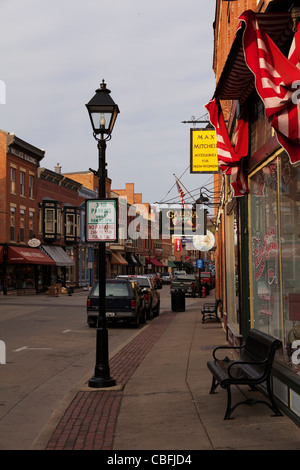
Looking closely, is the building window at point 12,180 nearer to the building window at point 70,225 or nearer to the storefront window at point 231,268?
the building window at point 70,225

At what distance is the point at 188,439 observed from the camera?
19.3ft

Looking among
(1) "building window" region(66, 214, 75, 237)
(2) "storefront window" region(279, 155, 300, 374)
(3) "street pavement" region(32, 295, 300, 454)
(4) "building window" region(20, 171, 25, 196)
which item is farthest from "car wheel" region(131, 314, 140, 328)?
(1) "building window" region(66, 214, 75, 237)

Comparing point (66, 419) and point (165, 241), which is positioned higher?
point (165, 241)

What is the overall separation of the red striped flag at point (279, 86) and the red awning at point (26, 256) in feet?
127

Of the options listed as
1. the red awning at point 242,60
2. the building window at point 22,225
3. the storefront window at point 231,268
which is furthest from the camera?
the building window at point 22,225

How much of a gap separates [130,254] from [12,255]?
4329 centimetres

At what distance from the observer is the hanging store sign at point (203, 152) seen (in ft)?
59.2

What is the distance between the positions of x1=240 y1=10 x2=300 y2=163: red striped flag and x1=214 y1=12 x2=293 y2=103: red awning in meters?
0.39

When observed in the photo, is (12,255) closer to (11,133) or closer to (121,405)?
(11,133)

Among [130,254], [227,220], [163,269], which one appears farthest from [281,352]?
[163,269]

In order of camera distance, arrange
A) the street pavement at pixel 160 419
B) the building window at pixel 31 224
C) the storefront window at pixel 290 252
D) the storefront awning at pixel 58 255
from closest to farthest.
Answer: the street pavement at pixel 160 419
the storefront window at pixel 290 252
the building window at pixel 31 224
the storefront awning at pixel 58 255

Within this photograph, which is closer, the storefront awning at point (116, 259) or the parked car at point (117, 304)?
the parked car at point (117, 304)

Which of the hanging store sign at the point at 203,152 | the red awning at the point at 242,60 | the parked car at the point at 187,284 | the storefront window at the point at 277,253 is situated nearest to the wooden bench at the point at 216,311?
the hanging store sign at the point at 203,152

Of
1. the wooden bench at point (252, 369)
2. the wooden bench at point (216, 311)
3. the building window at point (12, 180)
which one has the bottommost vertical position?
the wooden bench at point (216, 311)
